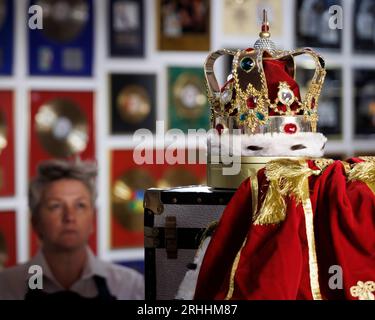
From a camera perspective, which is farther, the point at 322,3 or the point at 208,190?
the point at 322,3

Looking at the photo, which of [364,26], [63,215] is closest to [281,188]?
[63,215]

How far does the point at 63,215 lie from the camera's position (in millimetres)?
2885

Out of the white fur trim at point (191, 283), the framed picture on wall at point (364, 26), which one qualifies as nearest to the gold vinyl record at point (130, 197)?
the framed picture on wall at point (364, 26)

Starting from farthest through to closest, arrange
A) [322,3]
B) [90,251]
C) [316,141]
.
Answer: [322,3] → [90,251] → [316,141]

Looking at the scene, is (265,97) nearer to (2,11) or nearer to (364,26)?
(2,11)

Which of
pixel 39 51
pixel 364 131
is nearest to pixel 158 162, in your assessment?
pixel 39 51

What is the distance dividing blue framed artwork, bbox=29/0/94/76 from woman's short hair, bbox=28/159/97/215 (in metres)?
0.37

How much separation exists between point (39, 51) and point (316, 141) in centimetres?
167

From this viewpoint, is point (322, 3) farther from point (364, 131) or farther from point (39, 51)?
point (39, 51)

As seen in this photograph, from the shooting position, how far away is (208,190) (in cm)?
170

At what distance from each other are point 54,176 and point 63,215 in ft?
0.54

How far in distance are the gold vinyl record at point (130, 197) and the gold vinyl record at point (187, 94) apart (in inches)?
12.4

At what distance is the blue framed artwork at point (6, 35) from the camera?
2.94 meters
